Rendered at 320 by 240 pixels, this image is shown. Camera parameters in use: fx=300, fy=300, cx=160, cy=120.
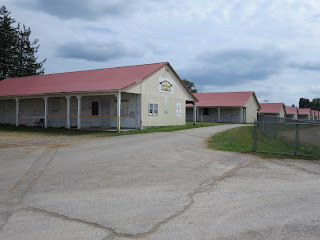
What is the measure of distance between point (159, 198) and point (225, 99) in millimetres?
41445

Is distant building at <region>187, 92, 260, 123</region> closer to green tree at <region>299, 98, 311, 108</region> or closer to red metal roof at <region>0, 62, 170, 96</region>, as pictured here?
red metal roof at <region>0, 62, 170, 96</region>

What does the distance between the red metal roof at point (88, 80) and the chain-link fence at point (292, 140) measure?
388 inches

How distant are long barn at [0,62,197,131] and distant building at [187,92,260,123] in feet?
48.6

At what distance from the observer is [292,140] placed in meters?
15.9

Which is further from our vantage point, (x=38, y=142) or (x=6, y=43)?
(x=6, y=43)

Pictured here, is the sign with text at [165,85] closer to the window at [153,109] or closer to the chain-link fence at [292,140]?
the window at [153,109]

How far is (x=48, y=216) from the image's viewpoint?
15.5 feet

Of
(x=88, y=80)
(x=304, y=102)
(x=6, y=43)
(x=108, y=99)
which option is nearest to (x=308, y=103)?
(x=304, y=102)

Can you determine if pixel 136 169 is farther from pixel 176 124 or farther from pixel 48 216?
pixel 176 124

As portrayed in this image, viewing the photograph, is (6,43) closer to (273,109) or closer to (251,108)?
(251,108)

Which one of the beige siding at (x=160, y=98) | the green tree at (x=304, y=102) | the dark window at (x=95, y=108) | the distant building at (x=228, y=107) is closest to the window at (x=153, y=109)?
the beige siding at (x=160, y=98)

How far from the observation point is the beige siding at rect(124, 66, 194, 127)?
2288 centimetres

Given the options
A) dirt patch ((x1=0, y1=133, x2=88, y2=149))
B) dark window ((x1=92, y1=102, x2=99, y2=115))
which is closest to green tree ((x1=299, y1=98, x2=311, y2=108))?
dark window ((x1=92, y1=102, x2=99, y2=115))

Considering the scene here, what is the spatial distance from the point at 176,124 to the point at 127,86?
880cm
